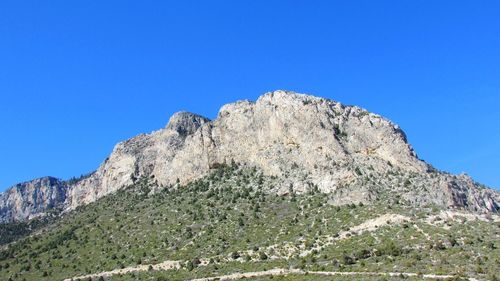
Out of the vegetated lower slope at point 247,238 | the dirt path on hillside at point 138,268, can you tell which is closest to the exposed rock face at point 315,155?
the vegetated lower slope at point 247,238

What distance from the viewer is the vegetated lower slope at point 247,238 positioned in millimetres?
85000

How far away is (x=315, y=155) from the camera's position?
127000mm

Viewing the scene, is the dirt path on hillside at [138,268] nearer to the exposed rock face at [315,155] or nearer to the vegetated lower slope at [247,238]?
the vegetated lower slope at [247,238]

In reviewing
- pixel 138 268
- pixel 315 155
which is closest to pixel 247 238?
pixel 138 268

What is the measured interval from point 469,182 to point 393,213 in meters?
37.1

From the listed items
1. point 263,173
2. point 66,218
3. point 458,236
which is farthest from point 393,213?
point 66,218

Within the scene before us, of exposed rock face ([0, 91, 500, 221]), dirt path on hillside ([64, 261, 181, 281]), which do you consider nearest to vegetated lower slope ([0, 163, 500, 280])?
dirt path on hillside ([64, 261, 181, 281])

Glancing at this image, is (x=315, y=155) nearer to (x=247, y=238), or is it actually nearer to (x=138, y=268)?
(x=247, y=238)

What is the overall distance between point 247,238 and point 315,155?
104 feet

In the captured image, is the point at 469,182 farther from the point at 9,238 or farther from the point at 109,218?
the point at 9,238

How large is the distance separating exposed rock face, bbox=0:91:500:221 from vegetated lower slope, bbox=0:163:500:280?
12.6 feet

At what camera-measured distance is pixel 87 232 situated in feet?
426

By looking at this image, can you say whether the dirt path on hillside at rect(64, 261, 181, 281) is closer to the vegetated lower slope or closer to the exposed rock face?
the vegetated lower slope

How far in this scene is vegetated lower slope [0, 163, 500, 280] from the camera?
279 ft
